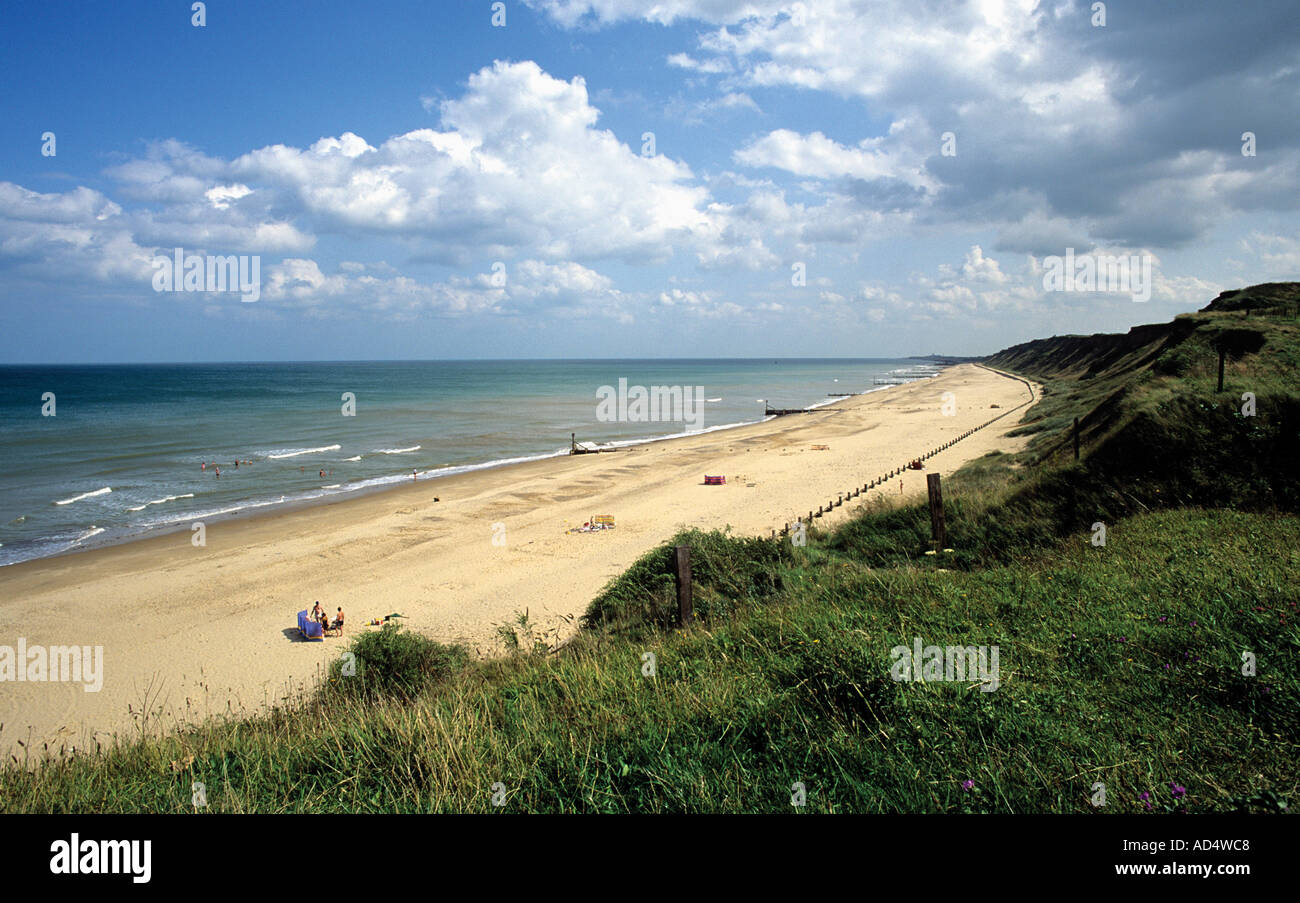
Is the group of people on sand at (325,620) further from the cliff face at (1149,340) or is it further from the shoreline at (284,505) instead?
the cliff face at (1149,340)

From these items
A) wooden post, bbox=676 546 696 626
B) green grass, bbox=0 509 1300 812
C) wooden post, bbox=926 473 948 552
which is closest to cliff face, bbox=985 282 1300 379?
wooden post, bbox=926 473 948 552

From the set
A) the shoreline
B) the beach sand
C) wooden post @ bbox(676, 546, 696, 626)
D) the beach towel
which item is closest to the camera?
wooden post @ bbox(676, 546, 696, 626)

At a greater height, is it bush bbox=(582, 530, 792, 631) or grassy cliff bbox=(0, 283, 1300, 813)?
grassy cliff bbox=(0, 283, 1300, 813)

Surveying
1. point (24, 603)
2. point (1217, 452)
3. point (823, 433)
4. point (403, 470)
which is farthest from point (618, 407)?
point (1217, 452)
